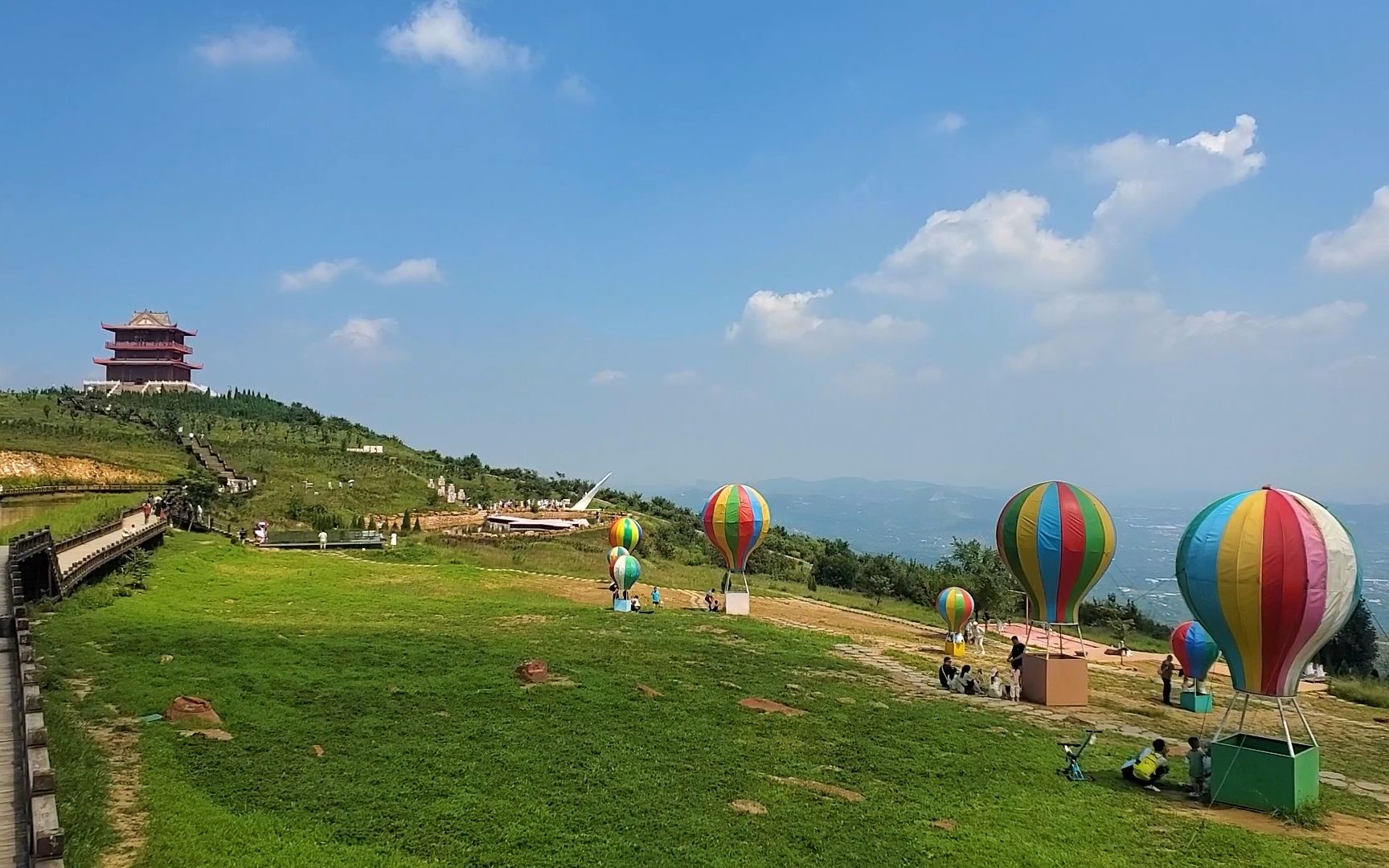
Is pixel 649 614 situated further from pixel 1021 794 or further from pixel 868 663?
pixel 1021 794

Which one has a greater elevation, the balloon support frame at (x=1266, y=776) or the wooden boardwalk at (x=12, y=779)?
the wooden boardwalk at (x=12, y=779)

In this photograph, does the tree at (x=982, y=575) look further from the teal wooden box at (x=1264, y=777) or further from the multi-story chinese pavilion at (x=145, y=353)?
the multi-story chinese pavilion at (x=145, y=353)

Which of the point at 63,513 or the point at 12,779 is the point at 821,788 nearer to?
the point at 12,779

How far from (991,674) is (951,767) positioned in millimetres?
8040

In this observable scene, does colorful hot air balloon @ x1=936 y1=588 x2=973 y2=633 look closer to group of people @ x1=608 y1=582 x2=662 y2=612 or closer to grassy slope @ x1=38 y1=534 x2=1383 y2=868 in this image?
group of people @ x1=608 y1=582 x2=662 y2=612

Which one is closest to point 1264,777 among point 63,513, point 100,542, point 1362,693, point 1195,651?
point 1195,651

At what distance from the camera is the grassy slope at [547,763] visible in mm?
10648

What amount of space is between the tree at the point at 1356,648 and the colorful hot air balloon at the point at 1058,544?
34.6 metres

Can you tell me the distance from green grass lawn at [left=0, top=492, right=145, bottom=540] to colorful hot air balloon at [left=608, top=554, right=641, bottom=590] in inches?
671

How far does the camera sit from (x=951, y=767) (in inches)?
→ 572

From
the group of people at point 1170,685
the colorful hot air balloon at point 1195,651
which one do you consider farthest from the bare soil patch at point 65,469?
the colorful hot air balloon at point 1195,651

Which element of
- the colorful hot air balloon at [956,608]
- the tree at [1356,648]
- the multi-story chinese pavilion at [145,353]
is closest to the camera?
the colorful hot air balloon at [956,608]

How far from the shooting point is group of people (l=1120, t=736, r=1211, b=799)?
14.5 metres

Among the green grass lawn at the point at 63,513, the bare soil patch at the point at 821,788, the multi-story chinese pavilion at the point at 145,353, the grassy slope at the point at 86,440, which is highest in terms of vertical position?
the multi-story chinese pavilion at the point at 145,353
